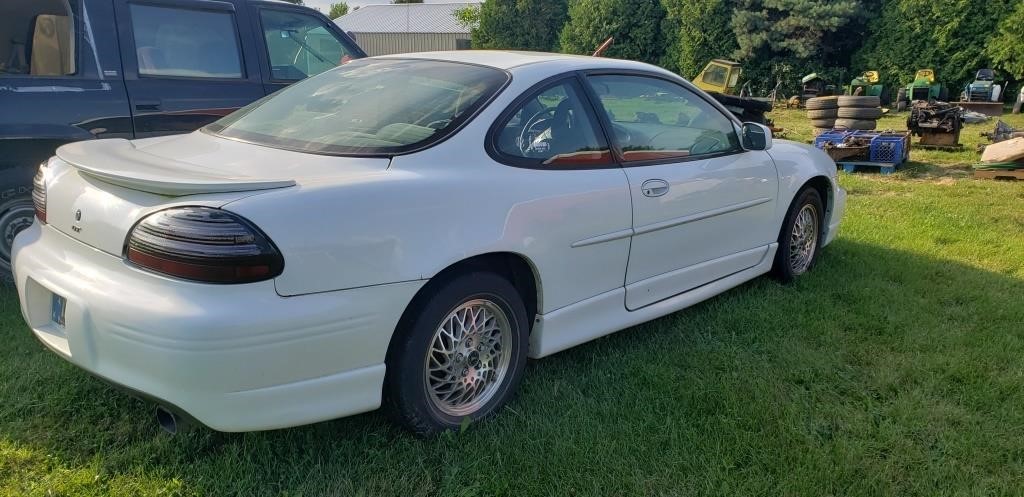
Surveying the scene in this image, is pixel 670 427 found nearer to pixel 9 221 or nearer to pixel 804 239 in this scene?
pixel 804 239

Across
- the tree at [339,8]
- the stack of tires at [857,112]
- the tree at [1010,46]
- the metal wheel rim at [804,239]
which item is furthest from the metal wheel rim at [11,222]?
the tree at [339,8]

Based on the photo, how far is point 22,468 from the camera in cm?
244

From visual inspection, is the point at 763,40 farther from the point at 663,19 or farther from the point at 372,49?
the point at 372,49

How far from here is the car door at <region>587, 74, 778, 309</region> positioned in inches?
132

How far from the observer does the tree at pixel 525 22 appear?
29.0 metres

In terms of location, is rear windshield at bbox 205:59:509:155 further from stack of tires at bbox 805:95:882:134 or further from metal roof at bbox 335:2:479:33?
metal roof at bbox 335:2:479:33

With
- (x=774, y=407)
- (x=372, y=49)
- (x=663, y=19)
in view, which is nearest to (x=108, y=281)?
(x=774, y=407)

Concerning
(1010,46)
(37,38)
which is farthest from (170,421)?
(1010,46)

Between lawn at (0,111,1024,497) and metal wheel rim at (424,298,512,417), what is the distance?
0.12 meters

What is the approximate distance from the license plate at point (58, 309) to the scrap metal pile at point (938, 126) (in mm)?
11764

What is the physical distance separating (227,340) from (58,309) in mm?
803

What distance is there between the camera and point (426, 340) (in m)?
2.52

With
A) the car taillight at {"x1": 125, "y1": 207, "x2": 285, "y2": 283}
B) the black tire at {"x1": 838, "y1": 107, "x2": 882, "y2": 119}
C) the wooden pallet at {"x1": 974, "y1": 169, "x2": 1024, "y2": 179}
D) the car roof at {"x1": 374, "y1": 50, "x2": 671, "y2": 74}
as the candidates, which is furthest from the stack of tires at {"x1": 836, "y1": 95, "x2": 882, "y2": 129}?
the car taillight at {"x1": 125, "y1": 207, "x2": 285, "y2": 283}

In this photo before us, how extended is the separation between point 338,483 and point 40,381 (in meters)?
1.51
